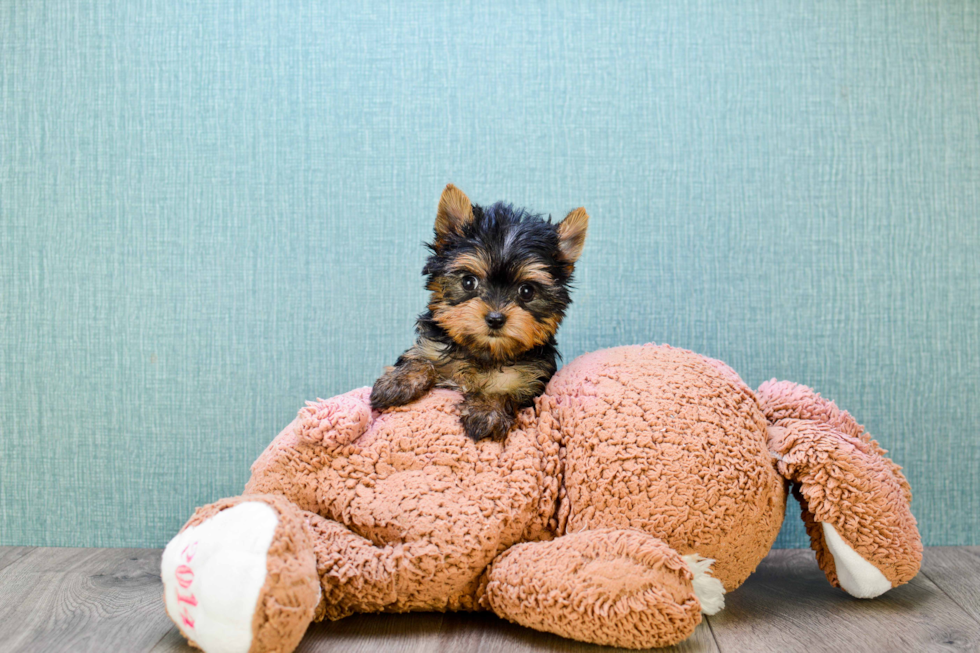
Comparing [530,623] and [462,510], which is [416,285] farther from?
[530,623]

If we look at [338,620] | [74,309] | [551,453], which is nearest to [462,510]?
[551,453]

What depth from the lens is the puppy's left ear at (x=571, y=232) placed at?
5.70ft

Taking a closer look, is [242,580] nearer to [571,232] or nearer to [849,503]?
→ [571,232]

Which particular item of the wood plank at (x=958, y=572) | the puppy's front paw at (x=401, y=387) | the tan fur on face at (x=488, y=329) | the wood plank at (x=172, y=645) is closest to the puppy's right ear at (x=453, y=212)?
the tan fur on face at (x=488, y=329)

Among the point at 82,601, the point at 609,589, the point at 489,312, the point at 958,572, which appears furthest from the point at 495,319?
the point at 958,572

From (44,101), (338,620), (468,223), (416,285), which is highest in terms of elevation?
(44,101)

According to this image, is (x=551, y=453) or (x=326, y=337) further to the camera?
(x=326, y=337)

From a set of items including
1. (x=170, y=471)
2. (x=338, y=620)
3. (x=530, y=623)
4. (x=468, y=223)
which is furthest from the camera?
(x=170, y=471)

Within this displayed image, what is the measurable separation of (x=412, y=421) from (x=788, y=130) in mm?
1565

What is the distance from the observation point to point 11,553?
220cm

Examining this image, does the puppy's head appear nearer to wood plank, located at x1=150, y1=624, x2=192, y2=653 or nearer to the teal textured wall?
the teal textured wall

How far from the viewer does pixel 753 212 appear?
2291 mm

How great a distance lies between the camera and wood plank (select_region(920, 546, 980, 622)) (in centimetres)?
181

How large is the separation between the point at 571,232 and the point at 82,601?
5.09 feet
